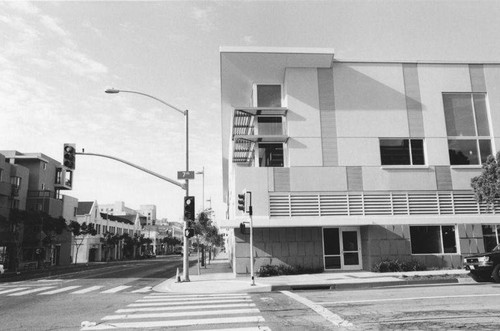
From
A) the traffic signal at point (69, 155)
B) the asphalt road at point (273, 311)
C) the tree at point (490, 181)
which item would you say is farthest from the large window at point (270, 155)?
the asphalt road at point (273, 311)

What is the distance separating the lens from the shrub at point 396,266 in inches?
843

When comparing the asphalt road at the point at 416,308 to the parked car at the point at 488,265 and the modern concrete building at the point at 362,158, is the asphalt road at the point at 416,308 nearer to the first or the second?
the parked car at the point at 488,265

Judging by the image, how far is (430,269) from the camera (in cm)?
2219

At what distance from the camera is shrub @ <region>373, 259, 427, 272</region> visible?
2142 centimetres

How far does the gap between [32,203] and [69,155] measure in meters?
43.5

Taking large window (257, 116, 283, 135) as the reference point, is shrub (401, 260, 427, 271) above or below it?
below

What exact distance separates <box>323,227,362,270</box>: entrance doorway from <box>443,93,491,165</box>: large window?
7.61 meters

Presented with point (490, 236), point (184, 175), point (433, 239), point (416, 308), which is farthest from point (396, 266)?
point (184, 175)

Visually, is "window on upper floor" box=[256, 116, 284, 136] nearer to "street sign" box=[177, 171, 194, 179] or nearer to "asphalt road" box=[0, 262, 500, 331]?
"street sign" box=[177, 171, 194, 179]

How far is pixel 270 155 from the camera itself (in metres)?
25.3

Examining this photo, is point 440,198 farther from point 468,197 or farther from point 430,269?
point 430,269

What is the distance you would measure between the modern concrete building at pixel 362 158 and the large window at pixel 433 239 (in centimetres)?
6

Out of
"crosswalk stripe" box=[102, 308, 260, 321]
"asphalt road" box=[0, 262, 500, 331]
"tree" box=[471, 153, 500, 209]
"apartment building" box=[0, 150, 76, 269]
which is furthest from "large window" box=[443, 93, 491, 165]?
"apartment building" box=[0, 150, 76, 269]

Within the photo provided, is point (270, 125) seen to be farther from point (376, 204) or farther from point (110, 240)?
point (110, 240)
